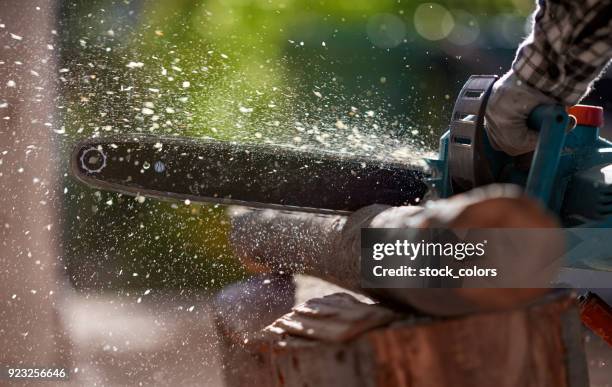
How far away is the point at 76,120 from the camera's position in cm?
380

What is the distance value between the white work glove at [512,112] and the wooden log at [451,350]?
0.44 meters

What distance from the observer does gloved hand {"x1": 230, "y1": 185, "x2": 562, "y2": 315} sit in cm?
81

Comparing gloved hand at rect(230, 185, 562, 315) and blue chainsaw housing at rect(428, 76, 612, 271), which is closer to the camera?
gloved hand at rect(230, 185, 562, 315)

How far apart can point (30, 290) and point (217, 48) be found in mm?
2349

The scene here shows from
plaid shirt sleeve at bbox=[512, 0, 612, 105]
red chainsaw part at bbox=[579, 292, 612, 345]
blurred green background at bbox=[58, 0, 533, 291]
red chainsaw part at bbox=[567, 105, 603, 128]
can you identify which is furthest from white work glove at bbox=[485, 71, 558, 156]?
blurred green background at bbox=[58, 0, 533, 291]

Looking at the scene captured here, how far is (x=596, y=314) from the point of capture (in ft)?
4.65

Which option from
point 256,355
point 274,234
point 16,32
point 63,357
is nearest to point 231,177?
point 274,234

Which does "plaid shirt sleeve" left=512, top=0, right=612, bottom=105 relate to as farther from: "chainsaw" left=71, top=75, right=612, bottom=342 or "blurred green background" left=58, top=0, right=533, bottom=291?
"blurred green background" left=58, top=0, right=533, bottom=291

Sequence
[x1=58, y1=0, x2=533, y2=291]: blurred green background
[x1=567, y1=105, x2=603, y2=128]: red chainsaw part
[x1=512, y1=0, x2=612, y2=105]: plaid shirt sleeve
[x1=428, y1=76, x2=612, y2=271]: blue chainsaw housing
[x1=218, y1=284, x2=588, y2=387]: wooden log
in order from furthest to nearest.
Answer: [x1=58, y1=0, x2=533, y2=291]: blurred green background → [x1=567, y1=105, x2=603, y2=128]: red chainsaw part → [x1=428, y1=76, x2=612, y2=271]: blue chainsaw housing → [x1=512, y1=0, x2=612, y2=105]: plaid shirt sleeve → [x1=218, y1=284, x2=588, y2=387]: wooden log

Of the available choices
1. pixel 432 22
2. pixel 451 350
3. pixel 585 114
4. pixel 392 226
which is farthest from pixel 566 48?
pixel 432 22

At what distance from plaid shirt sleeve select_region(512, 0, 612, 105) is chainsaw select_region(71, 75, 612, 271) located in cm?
19

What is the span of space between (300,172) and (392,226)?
46 cm

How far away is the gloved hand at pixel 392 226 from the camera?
81 centimetres

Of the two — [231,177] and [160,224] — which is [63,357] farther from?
A: [231,177]
